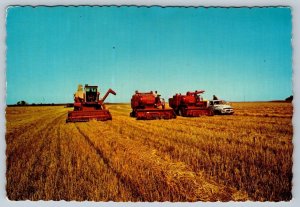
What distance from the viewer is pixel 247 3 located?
6.26m

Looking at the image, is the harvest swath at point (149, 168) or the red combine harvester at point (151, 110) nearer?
the harvest swath at point (149, 168)

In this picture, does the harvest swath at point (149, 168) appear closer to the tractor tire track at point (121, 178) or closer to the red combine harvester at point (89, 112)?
the tractor tire track at point (121, 178)

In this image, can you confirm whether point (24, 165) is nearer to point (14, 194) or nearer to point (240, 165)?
point (14, 194)

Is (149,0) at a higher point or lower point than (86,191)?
higher

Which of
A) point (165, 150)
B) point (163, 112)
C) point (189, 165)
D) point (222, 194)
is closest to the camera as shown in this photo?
point (222, 194)

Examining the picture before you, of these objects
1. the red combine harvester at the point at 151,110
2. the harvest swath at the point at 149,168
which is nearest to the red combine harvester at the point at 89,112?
the red combine harvester at the point at 151,110

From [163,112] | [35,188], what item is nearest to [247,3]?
[35,188]

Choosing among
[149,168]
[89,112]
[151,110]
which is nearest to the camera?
[149,168]

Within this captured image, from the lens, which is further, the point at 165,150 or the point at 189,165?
the point at 165,150

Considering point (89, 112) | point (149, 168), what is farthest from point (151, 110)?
point (149, 168)

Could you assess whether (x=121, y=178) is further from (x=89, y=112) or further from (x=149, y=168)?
(x=89, y=112)

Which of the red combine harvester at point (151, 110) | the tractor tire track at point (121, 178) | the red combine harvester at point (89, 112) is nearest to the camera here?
the tractor tire track at point (121, 178)

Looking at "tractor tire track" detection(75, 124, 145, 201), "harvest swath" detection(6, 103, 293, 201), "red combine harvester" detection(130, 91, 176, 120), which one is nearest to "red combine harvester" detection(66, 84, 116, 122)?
"red combine harvester" detection(130, 91, 176, 120)

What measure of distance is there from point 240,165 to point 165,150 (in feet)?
5.92
